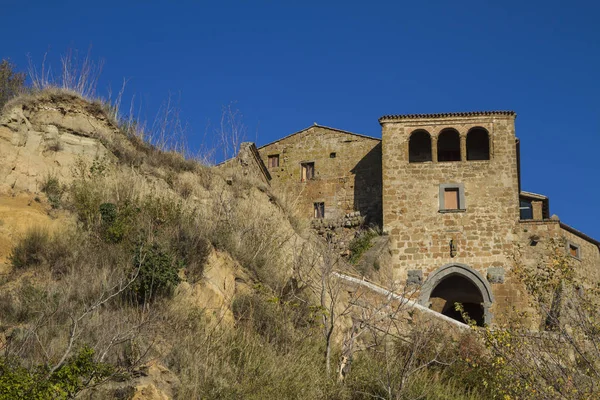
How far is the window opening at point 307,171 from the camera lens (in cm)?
3766

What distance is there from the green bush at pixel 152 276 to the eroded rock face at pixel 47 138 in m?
3.58

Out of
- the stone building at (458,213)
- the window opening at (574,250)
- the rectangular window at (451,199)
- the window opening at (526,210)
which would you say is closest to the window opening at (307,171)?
the stone building at (458,213)

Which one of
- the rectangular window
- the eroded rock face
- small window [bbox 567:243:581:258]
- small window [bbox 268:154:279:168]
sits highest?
small window [bbox 268:154:279:168]

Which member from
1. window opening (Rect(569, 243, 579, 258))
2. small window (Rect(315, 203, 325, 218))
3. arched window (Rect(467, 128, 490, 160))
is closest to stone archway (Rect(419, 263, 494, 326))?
window opening (Rect(569, 243, 579, 258))

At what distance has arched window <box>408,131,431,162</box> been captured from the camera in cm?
3506

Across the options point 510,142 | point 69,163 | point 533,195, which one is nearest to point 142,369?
point 69,163

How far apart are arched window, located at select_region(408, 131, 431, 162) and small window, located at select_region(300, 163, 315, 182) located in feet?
16.6

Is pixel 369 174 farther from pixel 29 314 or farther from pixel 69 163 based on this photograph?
pixel 29 314

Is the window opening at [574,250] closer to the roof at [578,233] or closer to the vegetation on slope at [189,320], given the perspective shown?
the roof at [578,233]

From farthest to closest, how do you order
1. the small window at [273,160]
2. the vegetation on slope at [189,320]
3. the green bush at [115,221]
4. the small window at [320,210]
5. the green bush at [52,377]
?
the small window at [273,160], the small window at [320,210], the green bush at [115,221], the vegetation on slope at [189,320], the green bush at [52,377]

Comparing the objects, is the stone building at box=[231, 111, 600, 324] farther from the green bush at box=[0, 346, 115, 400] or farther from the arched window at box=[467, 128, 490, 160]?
the green bush at box=[0, 346, 115, 400]

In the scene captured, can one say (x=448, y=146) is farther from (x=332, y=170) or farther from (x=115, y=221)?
(x=115, y=221)

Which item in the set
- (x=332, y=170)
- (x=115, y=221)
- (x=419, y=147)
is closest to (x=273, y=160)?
(x=332, y=170)

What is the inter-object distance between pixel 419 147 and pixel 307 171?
18.7ft
